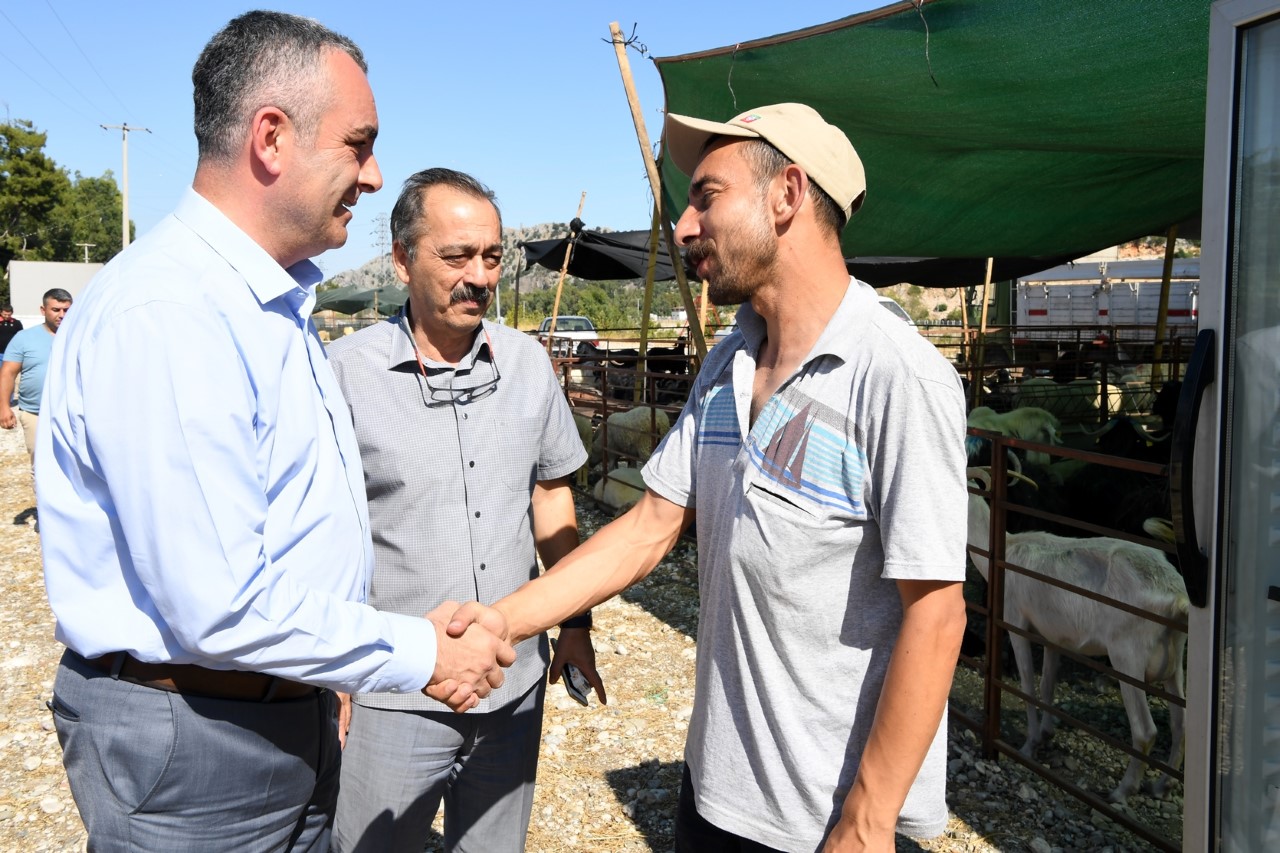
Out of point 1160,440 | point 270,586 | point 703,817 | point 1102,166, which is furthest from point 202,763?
point 1160,440

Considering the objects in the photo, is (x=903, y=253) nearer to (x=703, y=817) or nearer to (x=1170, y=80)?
(x=1170, y=80)

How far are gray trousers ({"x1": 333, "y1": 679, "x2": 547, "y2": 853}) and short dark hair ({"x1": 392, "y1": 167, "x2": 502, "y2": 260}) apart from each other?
117 centimetres

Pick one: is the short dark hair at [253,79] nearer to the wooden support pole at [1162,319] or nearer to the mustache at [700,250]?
the mustache at [700,250]

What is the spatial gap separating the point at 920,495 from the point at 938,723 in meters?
0.40

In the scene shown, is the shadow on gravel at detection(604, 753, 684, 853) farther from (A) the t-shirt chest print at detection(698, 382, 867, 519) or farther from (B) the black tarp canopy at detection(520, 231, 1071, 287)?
(B) the black tarp canopy at detection(520, 231, 1071, 287)

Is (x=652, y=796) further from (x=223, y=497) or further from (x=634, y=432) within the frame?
(x=634, y=432)

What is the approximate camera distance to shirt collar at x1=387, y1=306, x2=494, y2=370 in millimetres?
2271

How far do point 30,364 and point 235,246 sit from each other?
8078mm

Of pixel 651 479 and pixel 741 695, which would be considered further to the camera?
A: pixel 651 479

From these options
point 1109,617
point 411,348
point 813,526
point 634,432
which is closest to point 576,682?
point 411,348

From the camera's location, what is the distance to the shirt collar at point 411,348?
2.27 metres

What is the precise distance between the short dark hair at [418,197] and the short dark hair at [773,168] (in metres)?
0.92

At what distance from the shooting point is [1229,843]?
1958mm

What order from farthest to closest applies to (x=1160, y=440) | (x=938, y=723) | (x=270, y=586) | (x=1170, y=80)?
(x=1160, y=440) → (x=1170, y=80) → (x=938, y=723) → (x=270, y=586)
